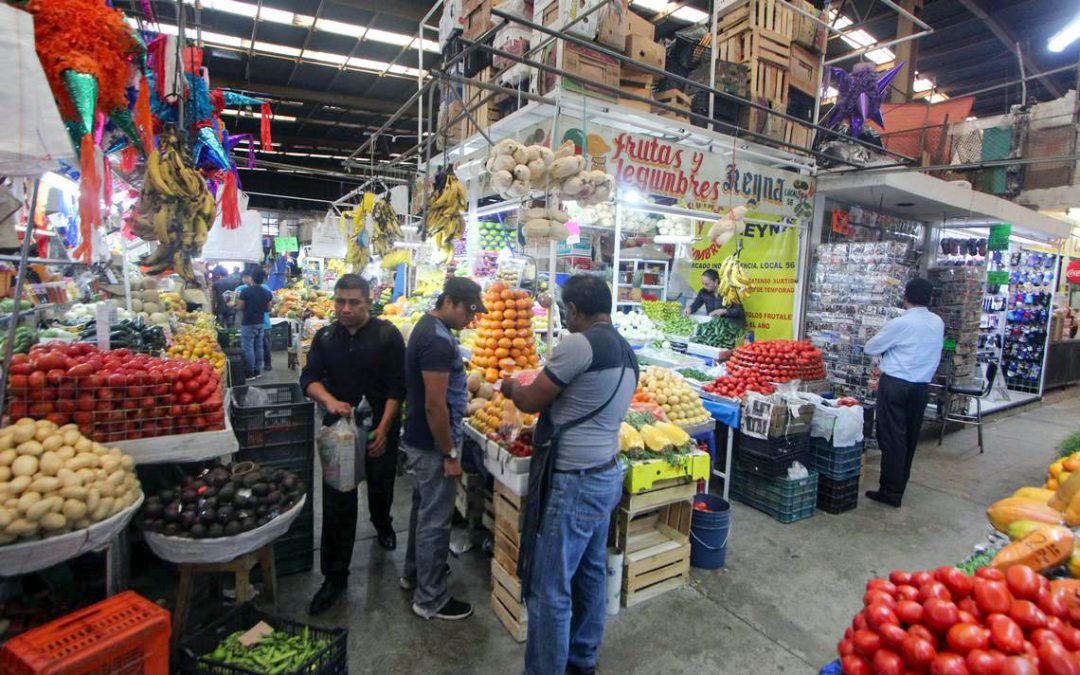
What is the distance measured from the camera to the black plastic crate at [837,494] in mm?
4930

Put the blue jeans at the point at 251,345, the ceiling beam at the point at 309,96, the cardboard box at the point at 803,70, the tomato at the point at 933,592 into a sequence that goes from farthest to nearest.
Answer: the ceiling beam at the point at 309,96 → the blue jeans at the point at 251,345 → the cardboard box at the point at 803,70 → the tomato at the point at 933,592

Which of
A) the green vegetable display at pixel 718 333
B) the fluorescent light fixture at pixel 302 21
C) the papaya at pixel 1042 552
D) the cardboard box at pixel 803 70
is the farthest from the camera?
the fluorescent light fixture at pixel 302 21

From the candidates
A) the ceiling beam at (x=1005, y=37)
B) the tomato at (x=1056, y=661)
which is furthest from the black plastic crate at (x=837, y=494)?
the ceiling beam at (x=1005, y=37)

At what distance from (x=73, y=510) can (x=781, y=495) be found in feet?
15.8

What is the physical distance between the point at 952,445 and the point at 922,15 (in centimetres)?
806

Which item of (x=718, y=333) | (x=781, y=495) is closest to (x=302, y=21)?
(x=718, y=333)

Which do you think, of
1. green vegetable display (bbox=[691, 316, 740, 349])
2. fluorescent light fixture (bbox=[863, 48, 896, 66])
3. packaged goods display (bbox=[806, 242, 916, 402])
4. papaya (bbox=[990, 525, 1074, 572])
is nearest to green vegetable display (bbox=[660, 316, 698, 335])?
green vegetable display (bbox=[691, 316, 740, 349])

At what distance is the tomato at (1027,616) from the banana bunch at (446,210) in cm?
458

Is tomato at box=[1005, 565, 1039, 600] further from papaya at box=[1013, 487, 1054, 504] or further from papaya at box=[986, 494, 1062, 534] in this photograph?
papaya at box=[1013, 487, 1054, 504]

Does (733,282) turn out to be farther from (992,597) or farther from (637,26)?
(992,597)

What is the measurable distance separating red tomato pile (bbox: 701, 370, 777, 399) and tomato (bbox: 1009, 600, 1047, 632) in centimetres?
352

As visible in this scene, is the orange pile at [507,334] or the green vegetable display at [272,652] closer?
the green vegetable display at [272,652]

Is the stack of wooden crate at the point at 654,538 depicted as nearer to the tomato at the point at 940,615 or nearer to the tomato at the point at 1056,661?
the tomato at the point at 940,615

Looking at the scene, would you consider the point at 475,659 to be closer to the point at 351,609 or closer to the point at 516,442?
the point at 351,609
